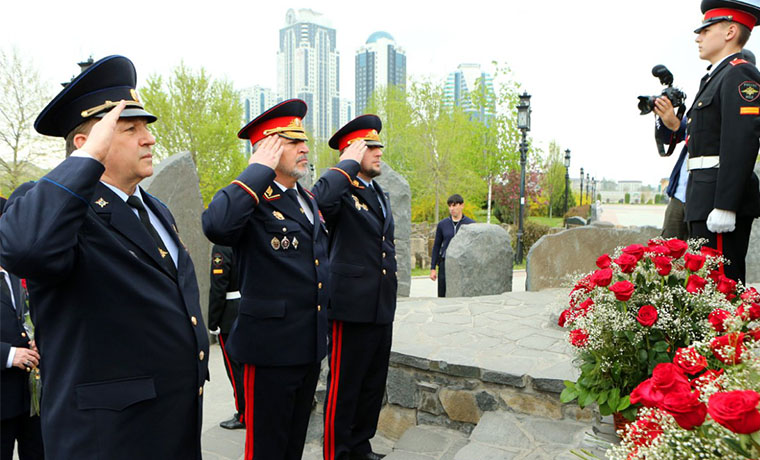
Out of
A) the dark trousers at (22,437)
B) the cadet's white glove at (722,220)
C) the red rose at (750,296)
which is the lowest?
the dark trousers at (22,437)

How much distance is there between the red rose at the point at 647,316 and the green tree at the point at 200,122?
76.3ft

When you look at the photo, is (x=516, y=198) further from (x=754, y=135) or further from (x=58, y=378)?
(x=58, y=378)

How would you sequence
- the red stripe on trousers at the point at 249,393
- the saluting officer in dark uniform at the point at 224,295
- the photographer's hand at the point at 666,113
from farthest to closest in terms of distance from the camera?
the saluting officer in dark uniform at the point at 224,295 → the photographer's hand at the point at 666,113 → the red stripe on trousers at the point at 249,393

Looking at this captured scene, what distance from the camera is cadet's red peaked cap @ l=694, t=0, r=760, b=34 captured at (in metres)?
2.91

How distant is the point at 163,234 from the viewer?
2043 mm

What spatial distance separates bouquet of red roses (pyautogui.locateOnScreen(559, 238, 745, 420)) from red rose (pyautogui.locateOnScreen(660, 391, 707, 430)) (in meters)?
1.03

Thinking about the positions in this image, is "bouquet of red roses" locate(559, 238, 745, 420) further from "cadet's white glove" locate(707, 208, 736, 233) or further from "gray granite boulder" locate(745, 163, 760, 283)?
"gray granite boulder" locate(745, 163, 760, 283)

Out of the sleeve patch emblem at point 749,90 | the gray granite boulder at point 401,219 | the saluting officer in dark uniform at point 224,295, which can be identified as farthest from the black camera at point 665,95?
the gray granite boulder at point 401,219

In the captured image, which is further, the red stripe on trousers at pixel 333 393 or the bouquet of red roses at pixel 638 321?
the red stripe on trousers at pixel 333 393

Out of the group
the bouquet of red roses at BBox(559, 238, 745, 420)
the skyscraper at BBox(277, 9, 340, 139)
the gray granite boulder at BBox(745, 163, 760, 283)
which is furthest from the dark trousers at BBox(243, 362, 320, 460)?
the skyscraper at BBox(277, 9, 340, 139)

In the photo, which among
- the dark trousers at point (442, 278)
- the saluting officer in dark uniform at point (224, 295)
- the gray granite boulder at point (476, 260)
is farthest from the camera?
the dark trousers at point (442, 278)

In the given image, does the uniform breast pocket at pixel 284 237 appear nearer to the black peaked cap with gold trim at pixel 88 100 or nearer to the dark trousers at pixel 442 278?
the black peaked cap with gold trim at pixel 88 100

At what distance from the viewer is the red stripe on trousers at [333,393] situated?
10.8ft

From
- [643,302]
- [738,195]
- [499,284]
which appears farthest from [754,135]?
[499,284]
